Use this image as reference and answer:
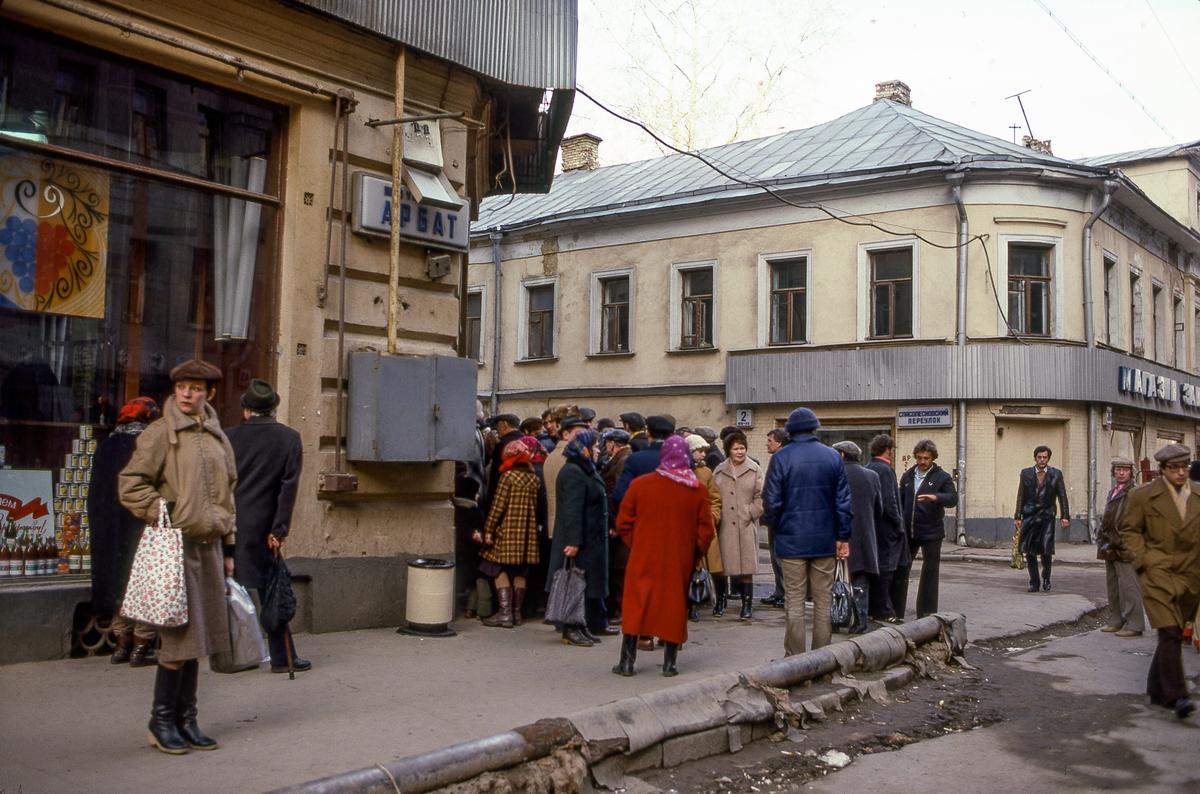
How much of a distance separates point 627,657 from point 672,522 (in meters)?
0.96

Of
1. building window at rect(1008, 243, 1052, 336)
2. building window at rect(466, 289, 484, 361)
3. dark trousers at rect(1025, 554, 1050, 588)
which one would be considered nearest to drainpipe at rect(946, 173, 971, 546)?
building window at rect(1008, 243, 1052, 336)

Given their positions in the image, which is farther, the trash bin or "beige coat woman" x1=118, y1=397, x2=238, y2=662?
the trash bin

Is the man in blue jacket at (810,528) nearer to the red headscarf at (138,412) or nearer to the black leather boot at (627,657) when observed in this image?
the black leather boot at (627,657)

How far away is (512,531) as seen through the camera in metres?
9.55

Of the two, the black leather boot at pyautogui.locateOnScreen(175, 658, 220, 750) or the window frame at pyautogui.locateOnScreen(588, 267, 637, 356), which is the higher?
the window frame at pyautogui.locateOnScreen(588, 267, 637, 356)

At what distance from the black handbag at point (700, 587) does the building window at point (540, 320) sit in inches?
722

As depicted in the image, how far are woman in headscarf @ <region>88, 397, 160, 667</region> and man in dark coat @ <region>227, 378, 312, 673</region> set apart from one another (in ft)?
2.38

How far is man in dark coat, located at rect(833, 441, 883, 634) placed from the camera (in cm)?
988

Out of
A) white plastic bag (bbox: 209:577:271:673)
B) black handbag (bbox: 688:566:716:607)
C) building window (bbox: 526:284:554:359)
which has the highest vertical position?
building window (bbox: 526:284:554:359)

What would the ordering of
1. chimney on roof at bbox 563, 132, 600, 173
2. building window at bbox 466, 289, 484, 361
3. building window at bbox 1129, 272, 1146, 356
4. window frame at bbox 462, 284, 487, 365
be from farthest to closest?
chimney on roof at bbox 563, 132, 600, 173
building window at bbox 466, 289, 484, 361
window frame at bbox 462, 284, 487, 365
building window at bbox 1129, 272, 1146, 356

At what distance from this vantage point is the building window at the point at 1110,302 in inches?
993

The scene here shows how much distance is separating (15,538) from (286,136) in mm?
3665

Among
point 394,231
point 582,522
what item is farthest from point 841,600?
point 394,231

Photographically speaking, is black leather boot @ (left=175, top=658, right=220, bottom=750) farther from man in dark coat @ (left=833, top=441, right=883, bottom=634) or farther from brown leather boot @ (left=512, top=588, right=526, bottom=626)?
man in dark coat @ (left=833, top=441, right=883, bottom=634)
